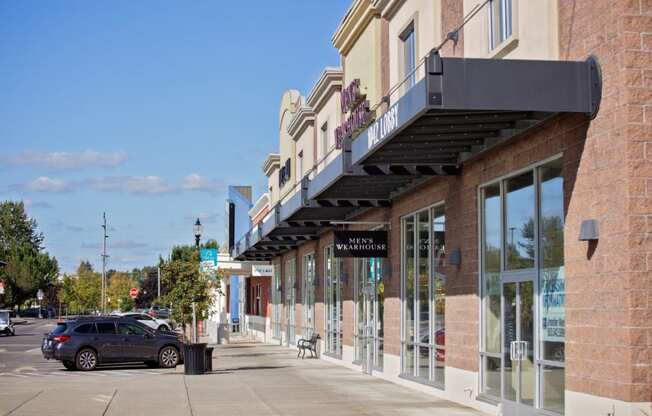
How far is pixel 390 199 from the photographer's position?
77.2ft

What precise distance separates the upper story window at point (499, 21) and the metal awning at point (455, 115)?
1510 mm

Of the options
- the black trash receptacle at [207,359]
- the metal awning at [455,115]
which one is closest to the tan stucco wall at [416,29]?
the metal awning at [455,115]

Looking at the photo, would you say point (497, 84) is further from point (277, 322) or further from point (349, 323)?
point (277, 322)

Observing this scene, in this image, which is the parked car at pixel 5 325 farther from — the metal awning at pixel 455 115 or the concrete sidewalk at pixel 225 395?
the metal awning at pixel 455 115

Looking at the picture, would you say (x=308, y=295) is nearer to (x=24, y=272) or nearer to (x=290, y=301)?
(x=290, y=301)

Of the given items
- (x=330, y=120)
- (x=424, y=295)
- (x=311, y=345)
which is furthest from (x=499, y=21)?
(x=311, y=345)

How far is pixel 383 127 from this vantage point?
15.2 m

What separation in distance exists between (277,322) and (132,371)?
1781 centimetres

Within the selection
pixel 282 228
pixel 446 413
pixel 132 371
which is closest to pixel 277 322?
pixel 282 228

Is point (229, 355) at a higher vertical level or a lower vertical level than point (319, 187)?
lower

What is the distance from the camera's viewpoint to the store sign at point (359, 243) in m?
23.2

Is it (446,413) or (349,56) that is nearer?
(446,413)

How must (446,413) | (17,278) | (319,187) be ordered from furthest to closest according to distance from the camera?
(17,278) < (319,187) < (446,413)

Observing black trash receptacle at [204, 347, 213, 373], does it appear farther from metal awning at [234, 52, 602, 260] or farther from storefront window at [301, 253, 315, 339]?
storefront window at [301, 253, 315, 339]
